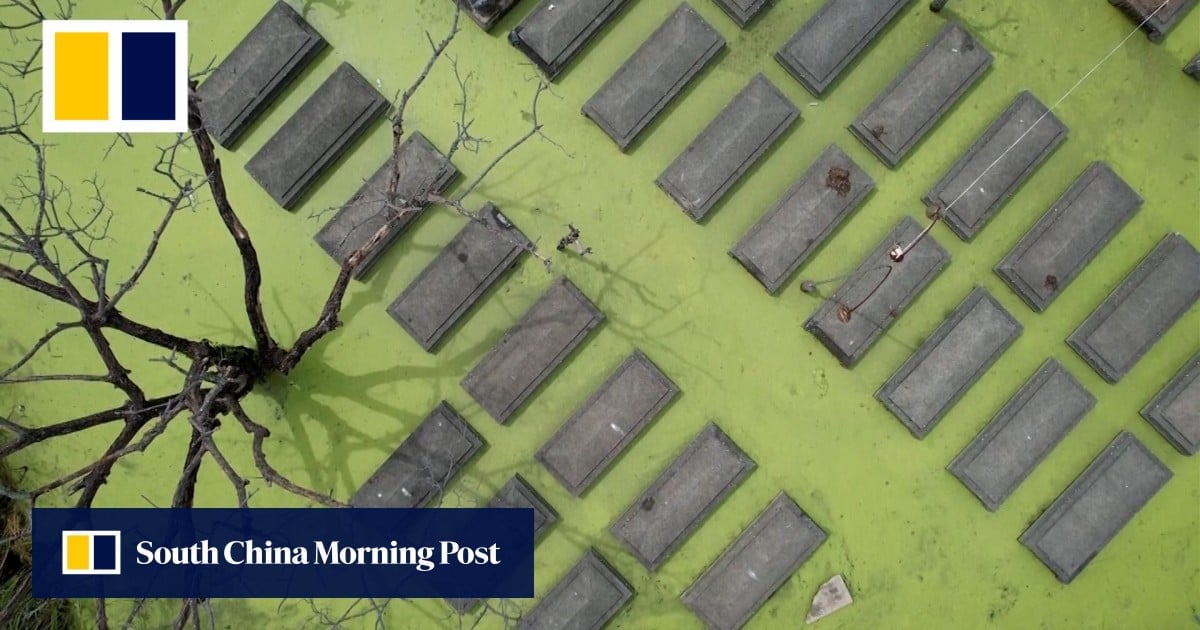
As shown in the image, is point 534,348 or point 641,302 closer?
point 534,348

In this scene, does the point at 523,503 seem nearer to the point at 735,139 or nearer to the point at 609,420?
the point at 609,420

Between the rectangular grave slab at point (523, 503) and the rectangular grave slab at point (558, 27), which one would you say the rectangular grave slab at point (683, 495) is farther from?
the rectangular grave slab at point (558, 27)

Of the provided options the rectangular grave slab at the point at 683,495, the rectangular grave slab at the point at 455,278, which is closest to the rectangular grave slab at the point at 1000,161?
the rectangular grave slab at the point at 683,495

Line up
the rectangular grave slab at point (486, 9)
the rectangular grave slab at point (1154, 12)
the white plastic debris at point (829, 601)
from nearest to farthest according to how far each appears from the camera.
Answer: the rectangular grave slab at point (486, 9) → the rectangular grave slab at point (1154, 12) → the white plastic debris at point (829, 601)

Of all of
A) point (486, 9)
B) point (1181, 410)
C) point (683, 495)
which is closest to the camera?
point (486, 9)

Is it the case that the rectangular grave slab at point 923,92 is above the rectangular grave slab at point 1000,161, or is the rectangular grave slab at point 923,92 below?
above

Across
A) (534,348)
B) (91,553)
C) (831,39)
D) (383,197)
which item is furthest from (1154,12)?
(91,553)

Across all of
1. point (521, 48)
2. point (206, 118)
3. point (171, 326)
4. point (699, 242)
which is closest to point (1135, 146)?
point (699, 242)
